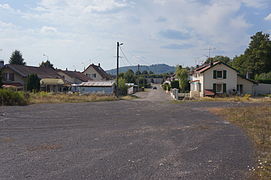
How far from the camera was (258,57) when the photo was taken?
52.1 m

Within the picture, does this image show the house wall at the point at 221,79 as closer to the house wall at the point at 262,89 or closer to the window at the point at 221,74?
the window at the point at 221,74

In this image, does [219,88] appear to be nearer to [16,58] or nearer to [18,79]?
[18,79]

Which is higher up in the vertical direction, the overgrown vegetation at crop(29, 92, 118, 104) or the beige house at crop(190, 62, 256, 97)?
the beige house at crop(190, 62, 256, 97)

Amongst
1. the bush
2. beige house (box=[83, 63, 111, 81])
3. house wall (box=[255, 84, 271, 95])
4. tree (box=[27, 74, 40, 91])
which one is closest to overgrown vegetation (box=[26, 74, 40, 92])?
tree (box=[27, 74, 40, 91])

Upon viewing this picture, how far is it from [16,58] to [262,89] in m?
59.9

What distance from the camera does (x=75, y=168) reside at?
18.9 feet

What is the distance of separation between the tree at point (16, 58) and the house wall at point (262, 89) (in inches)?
2287

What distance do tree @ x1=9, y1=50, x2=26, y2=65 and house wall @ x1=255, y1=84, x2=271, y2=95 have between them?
191ft

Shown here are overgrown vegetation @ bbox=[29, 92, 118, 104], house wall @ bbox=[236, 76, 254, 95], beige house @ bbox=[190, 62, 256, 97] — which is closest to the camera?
overgrown vegetation @ bbox=[29, 92, 118, 104]

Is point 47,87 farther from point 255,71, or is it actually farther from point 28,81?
point 255,71

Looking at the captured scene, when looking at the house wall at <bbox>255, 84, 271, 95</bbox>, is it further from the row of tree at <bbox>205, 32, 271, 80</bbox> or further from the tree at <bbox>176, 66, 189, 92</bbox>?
the tree at <bbox>176, 66, 189, 92</bbox>

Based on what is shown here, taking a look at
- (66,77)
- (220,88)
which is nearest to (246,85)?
(220,88)

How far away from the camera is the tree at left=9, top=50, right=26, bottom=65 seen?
6322 cm

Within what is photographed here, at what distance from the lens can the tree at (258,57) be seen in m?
51.3
